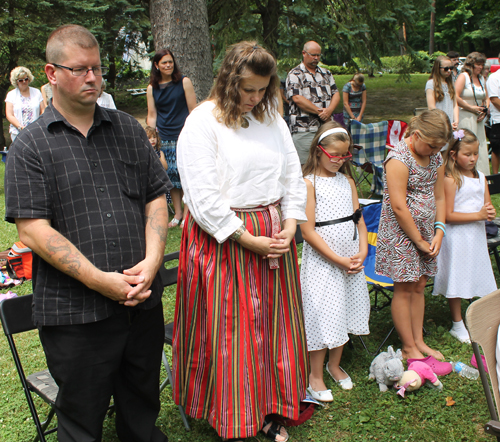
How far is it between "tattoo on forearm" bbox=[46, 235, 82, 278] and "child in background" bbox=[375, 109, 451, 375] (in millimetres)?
2046

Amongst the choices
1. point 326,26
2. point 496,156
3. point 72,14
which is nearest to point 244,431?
point 496,156

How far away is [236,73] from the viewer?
7.87ft

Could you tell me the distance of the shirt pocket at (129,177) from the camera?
2.18 metres

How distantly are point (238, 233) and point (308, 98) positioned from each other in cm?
441

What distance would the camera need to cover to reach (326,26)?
1200cm

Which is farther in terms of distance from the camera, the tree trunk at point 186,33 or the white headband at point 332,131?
the tree trunk at point 186,33

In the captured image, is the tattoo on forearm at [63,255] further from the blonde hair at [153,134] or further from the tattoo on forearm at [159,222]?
the blonde hair at [153,134]

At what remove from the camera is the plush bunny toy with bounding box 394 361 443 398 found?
310 centimetres

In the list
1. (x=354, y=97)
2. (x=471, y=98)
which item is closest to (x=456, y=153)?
(x=471, y=98)

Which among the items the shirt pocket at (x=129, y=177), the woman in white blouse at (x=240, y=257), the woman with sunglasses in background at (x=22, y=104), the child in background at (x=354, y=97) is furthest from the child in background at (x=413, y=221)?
the child in background at (x=354, y=97)

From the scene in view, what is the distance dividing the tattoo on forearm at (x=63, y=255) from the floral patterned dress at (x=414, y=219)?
2.09 m

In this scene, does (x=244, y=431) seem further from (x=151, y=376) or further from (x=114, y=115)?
(x=114, y=115)

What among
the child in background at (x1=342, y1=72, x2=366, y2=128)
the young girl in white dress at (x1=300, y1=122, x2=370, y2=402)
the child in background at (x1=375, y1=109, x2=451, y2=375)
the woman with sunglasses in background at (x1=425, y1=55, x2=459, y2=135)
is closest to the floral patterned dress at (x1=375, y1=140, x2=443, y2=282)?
the child in background at (x1=375, y1=109, x2=451, y2=375)

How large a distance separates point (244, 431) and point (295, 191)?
125 centimetres
